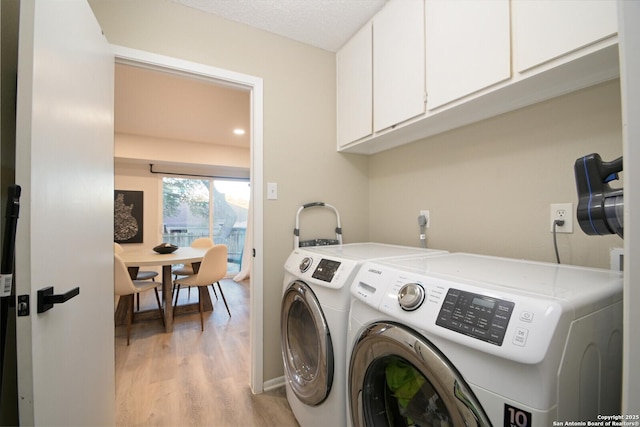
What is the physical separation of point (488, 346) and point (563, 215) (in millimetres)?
869

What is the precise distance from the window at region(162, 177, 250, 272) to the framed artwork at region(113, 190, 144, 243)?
1.21 ft

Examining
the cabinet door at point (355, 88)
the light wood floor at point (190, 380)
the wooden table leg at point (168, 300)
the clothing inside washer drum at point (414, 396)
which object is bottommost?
the light wood floor at point (190, 380)

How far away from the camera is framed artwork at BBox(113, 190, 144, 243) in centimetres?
440

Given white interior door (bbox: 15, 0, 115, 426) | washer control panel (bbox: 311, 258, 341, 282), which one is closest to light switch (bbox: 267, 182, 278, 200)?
washer control panel (bbox: 311, 258, 341, 282)

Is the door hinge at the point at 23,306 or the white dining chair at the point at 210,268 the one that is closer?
the door hinge at the point at 23,306

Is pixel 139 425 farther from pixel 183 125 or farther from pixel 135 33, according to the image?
pixel 183 125

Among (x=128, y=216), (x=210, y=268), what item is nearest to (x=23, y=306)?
(x=210, y=268)

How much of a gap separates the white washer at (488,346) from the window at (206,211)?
189 inches

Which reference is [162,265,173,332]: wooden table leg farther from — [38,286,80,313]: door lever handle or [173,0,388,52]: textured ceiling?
[173,0,388,52]: textured ceiling

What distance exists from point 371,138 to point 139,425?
2.11 meters

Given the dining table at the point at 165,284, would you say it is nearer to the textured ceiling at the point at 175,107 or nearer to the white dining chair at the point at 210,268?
the white dining chair at the point at 210,268

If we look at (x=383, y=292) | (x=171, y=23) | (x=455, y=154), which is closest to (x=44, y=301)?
(x=383, y=292)

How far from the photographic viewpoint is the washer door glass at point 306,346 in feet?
3.70

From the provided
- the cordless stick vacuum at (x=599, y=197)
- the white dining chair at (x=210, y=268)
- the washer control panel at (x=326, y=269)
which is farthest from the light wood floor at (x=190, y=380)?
the cordless stick vacuum at (x=599, y=197)
